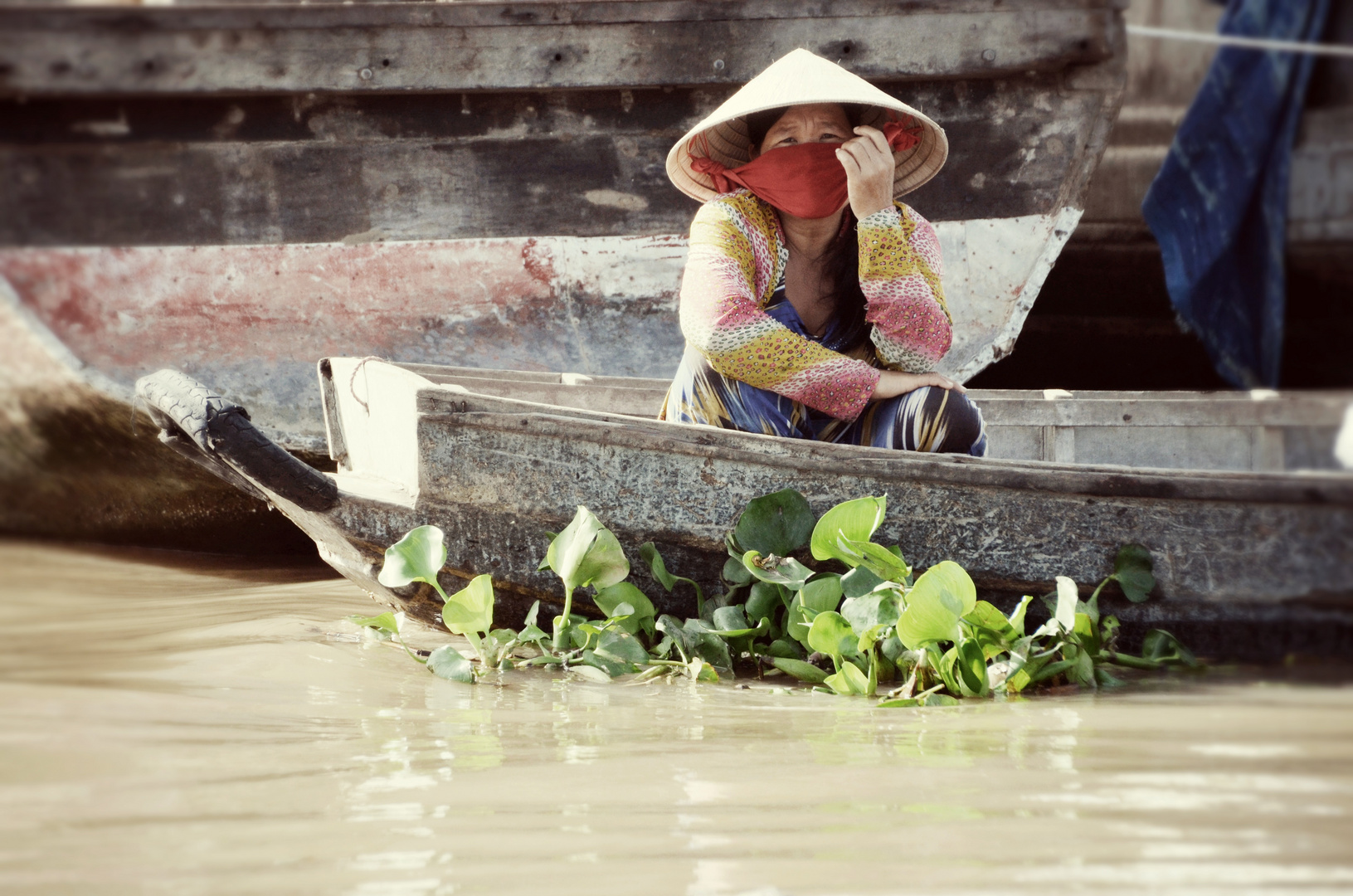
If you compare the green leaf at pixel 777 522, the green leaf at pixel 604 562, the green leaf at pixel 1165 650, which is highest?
the green leaf at pixel 777 522

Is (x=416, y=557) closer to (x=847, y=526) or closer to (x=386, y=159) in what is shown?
(x=847, y=526)

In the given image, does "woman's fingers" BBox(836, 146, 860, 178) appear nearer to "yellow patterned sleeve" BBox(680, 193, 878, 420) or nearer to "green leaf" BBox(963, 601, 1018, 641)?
"yellow patterned sleeve" BBox(680, 193, 878, 420)

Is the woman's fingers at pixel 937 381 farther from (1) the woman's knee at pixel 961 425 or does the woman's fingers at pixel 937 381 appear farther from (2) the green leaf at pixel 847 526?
(2) the green leaf at pixel 847 526

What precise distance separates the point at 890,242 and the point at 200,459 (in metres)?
1.24

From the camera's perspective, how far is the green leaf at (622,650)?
1.70 m

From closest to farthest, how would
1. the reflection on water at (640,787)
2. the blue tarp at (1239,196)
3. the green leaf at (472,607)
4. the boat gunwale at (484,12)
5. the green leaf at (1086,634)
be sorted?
the reflection on water at (640,787), the green leaf at (1086,634), the green leaf at (472,607), the boat gunwale at (484,12), the blue tarp at (1239,196)

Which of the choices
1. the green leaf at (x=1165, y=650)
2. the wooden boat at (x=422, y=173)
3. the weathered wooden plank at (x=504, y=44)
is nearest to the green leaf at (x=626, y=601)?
the green leaf at (x=1165, y=650)

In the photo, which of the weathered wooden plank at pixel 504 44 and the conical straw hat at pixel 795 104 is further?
the weathered wooden plank at pixel 504 44

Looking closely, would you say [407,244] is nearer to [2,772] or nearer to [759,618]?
[759,618]

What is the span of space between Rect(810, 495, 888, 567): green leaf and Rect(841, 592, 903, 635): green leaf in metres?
0.07

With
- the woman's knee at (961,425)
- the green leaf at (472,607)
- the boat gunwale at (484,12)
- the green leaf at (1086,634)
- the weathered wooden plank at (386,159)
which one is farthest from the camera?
the weathered wooden plank at (386,159)

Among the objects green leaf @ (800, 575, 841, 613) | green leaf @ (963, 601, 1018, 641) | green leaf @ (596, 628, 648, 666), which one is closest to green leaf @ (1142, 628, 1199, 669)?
green leaf @ (963, 601, 1018, 641)

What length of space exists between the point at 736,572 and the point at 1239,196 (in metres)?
3.33

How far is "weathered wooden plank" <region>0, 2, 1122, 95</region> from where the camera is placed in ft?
9.53
